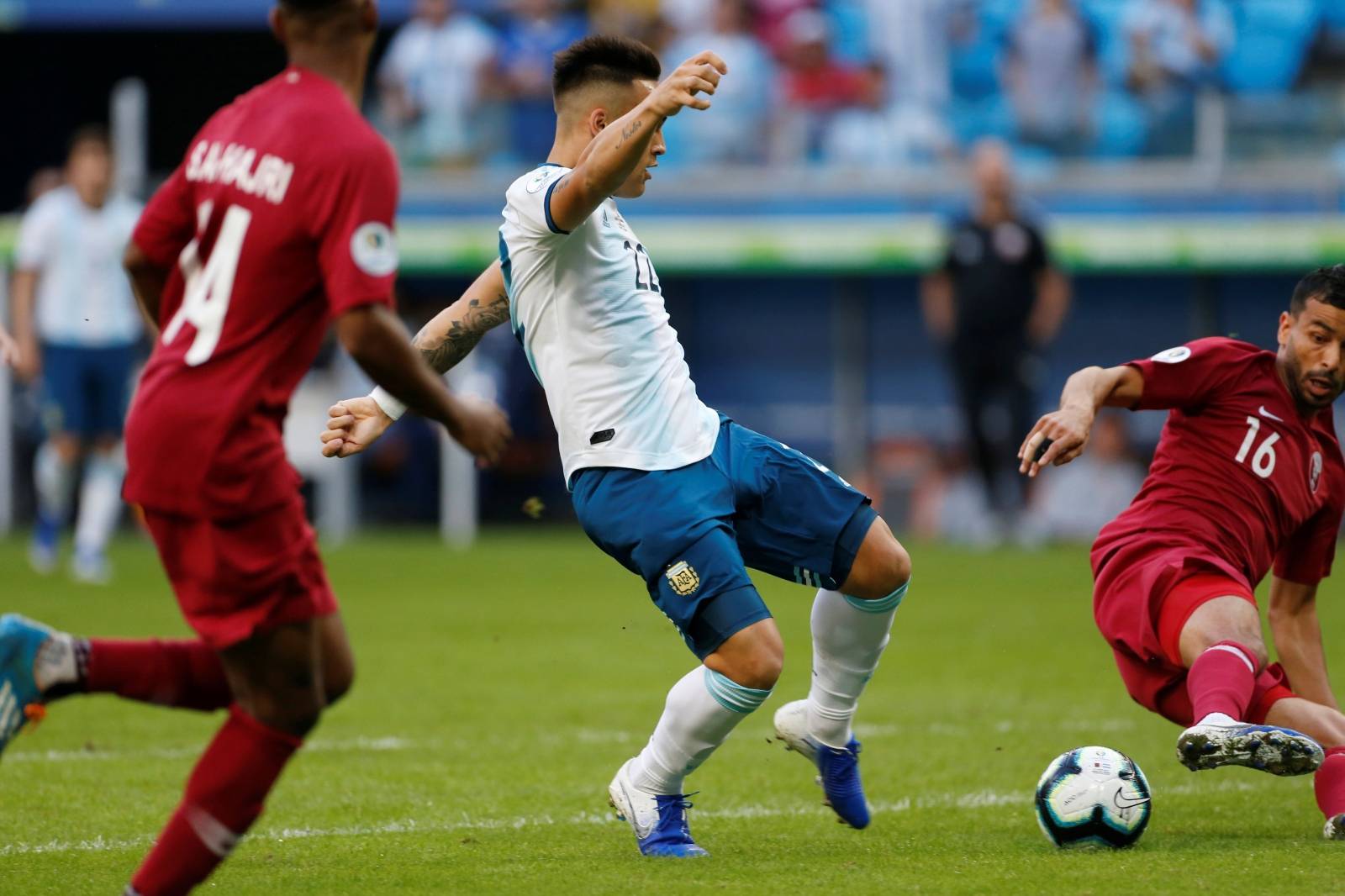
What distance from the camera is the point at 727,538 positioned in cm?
504

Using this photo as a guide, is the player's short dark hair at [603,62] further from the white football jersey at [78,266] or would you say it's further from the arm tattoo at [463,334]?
the white football jersey at [78,266]

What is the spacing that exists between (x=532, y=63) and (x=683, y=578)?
45.3 feet

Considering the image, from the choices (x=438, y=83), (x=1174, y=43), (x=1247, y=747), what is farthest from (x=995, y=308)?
(x=1247, y=747)

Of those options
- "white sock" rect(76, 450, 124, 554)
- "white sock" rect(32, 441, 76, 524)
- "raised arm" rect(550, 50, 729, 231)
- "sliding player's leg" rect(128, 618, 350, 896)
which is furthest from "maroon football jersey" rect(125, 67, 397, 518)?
"white sock" rect(32, 441, 76, 524)

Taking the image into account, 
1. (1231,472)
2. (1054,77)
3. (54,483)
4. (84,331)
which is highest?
(1231,472)

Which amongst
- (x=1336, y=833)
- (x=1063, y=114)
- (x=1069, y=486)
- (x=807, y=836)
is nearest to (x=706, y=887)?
(x=807, y=836)

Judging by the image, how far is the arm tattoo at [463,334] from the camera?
5.37m

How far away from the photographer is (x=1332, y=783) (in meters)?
5.24

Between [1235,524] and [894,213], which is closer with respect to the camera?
[1235,524]

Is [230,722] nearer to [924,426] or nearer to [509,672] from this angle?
[509,672]

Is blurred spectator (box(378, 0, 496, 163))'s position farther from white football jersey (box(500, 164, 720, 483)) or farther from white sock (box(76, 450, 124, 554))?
white football jersey (box(500, 164, 720, 483))

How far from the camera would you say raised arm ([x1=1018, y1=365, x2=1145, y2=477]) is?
4.88 m

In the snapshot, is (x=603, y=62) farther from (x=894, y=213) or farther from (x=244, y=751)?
(x=894, y=213)

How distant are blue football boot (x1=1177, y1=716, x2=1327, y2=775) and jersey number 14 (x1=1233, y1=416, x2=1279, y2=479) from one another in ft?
3.74
